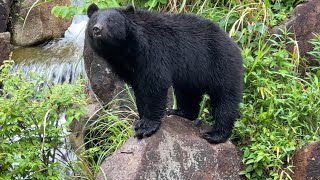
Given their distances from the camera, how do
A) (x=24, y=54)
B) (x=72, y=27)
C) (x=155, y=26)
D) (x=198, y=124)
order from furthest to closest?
(x=72, y=27) < (x=24, y=54) < (x=198, y=124) < (x=155, y=26)

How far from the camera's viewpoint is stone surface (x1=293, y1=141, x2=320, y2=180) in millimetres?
4926

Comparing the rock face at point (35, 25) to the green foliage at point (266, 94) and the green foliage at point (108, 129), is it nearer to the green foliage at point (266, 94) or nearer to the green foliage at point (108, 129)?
the green foliage at point (266, 94)

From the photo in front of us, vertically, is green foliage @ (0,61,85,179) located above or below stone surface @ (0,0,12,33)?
above

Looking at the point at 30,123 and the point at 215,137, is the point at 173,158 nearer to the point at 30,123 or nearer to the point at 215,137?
the point at 215,137

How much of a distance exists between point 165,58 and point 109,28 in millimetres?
551

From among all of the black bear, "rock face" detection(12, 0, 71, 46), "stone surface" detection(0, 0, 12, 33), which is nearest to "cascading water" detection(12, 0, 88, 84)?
"rock face" detection(12, 0, 71, 46)

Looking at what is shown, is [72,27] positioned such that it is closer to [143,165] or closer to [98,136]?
[98,136]

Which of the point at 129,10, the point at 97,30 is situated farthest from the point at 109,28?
the point at 129,10

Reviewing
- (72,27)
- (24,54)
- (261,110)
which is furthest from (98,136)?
(72,27)

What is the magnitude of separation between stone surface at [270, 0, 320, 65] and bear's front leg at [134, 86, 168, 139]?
7.38ft

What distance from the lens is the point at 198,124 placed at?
5.45 metres

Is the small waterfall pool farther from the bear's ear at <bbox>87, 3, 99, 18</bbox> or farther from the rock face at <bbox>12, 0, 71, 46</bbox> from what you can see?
the bear's ear at <bbox>87, 3, 99, 18</bbox>

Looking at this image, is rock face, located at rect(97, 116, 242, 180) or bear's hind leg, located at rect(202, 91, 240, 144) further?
bear's hind leg, located at rect(202, 91, 240, 144)

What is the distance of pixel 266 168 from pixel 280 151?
191 millimetres
